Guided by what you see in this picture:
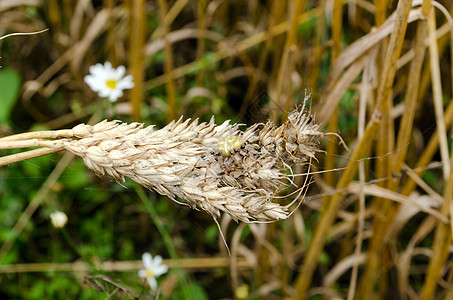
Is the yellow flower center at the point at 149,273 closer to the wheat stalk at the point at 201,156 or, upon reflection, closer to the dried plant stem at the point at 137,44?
the dried plant stem at the point at 137,44

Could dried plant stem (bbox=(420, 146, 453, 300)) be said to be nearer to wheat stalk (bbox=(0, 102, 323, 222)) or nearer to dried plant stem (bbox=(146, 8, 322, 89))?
wheat stalk (bbox=(0, 102, 323, 222))

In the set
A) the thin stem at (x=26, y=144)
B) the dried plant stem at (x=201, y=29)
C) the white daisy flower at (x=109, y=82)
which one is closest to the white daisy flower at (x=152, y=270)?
the white daisy flower at (x=109, y=82)

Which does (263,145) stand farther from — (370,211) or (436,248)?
(370,211)

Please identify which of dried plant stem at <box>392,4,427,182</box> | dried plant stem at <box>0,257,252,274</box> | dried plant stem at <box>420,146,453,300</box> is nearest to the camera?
dried plant stem at <box>392,4,427,182</box>

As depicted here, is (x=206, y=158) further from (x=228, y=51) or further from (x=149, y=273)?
(x=228, y=51)

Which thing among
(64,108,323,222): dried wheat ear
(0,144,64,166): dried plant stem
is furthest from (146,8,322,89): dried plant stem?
(0,144,64,166): dried plant stem

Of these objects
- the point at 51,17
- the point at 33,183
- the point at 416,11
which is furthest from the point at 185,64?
the point at 416,11
